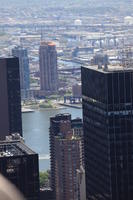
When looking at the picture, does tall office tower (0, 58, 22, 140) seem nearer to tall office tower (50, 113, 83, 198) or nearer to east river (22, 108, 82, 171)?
east river (22, 108, 82, 171)

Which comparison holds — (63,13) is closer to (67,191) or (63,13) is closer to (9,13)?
(9,13)

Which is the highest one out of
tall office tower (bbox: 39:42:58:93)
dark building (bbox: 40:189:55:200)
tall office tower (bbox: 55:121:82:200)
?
tall office tower (bbox: 55:121:82:200)

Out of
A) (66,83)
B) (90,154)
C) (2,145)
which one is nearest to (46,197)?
(90,154)

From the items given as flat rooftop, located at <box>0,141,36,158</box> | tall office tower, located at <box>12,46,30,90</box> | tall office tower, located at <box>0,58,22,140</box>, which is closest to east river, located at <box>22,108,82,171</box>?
tall office tower, located at <box>0,58,22,140</box>

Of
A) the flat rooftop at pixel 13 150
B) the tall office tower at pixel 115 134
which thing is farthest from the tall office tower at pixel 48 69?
the flat rooftop at pixel 13 150

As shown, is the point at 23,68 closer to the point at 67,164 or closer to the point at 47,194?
the point at 67,164

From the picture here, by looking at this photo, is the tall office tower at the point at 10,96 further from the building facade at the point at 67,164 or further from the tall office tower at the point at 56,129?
the building facade at the point at 67,164
